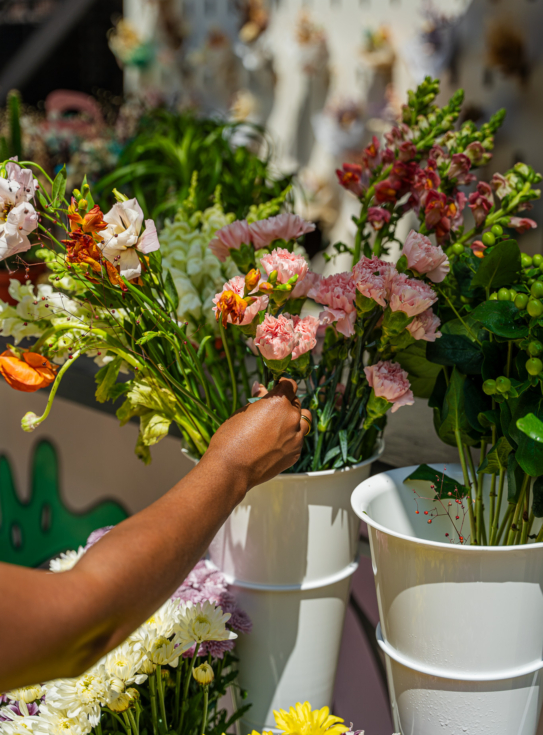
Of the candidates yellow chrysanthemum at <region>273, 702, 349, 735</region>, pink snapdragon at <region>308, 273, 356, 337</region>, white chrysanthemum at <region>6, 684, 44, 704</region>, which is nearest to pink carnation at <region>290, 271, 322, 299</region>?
pink snapdragon at <region>308, 273, 356, 337</region>

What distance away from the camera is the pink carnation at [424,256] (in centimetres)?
55

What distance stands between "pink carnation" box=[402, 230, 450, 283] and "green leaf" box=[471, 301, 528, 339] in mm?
60

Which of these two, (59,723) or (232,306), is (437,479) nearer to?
(232,306)

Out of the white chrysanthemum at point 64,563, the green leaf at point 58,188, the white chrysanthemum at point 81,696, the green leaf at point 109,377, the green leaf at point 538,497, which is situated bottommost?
the white chrysanthemum at point 81,696

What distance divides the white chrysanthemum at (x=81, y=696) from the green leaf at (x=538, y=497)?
0.42 meters

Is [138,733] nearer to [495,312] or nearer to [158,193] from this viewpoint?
[495,312]

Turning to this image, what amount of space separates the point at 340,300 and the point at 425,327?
8 centimetres

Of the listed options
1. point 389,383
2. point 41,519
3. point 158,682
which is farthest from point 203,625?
point 41,519

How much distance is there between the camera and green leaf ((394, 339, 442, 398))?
65 cm

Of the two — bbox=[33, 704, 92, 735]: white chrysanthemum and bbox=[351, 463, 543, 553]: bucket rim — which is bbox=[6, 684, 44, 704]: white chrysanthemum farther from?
bbox=[351, 463, 543, 553]: bucket rim

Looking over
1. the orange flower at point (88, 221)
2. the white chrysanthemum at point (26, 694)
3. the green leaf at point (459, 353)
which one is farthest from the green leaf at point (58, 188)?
the white chrysanthemum at point (26, 694)

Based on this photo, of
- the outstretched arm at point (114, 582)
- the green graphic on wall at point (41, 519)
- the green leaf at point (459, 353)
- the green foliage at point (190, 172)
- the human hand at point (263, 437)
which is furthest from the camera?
the green graphic on wall at point (41, 519)

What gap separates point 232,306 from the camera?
51 cm

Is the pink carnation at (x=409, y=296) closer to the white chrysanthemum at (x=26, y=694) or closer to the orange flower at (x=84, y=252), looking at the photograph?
the orange flower at (x=84, y=252)
